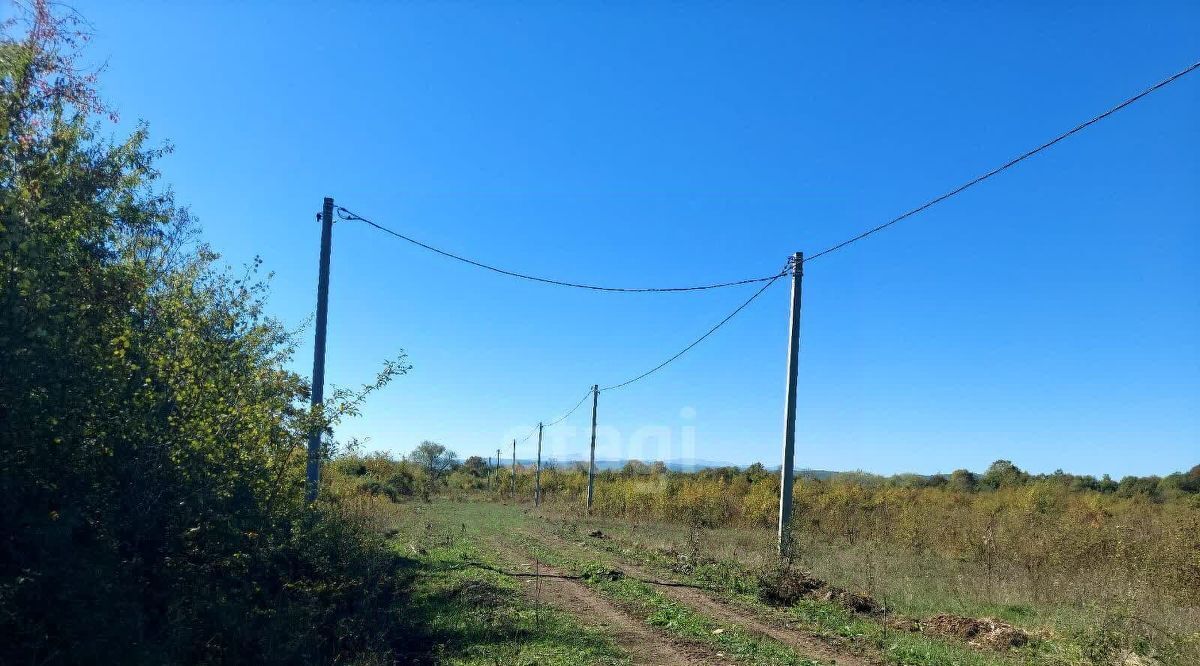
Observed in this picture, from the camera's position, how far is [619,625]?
8.71m

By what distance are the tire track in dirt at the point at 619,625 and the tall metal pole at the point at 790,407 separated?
12.7 ft

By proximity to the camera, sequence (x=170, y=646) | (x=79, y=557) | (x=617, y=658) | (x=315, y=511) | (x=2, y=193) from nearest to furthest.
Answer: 1. (x=2, y=193)
2. (x=79, y=557)
3. (x=170, y=646)
4. (x=617, y=658)
5. (x=315, y=511)

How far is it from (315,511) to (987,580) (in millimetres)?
13068

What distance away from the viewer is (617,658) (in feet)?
23.5

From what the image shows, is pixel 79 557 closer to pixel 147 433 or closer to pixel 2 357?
pixel 147 433

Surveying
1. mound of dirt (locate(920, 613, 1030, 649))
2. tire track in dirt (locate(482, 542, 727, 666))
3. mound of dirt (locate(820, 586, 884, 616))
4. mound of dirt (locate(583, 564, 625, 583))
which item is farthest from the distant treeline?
tire track in dirt (locate(482, 542, 727, 666))

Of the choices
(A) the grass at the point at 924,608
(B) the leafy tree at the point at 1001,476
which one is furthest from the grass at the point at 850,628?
(B) the leafy tree at the point at 1001,476

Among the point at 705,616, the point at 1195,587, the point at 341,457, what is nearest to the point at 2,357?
the point at 341,457

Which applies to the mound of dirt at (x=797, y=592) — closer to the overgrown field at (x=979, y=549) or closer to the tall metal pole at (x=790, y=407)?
the overgrown field at (x=979, y=549)

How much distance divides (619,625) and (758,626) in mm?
1894

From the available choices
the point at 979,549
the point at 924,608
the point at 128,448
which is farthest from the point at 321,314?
the point at 979,549

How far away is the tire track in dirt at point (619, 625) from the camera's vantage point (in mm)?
7242

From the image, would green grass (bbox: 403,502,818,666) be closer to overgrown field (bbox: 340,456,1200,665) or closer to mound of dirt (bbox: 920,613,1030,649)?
overgrown field (bbox: 340,456,1200,665)

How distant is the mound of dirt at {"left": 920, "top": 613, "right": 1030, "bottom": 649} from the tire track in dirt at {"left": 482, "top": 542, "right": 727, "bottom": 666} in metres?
3.57
